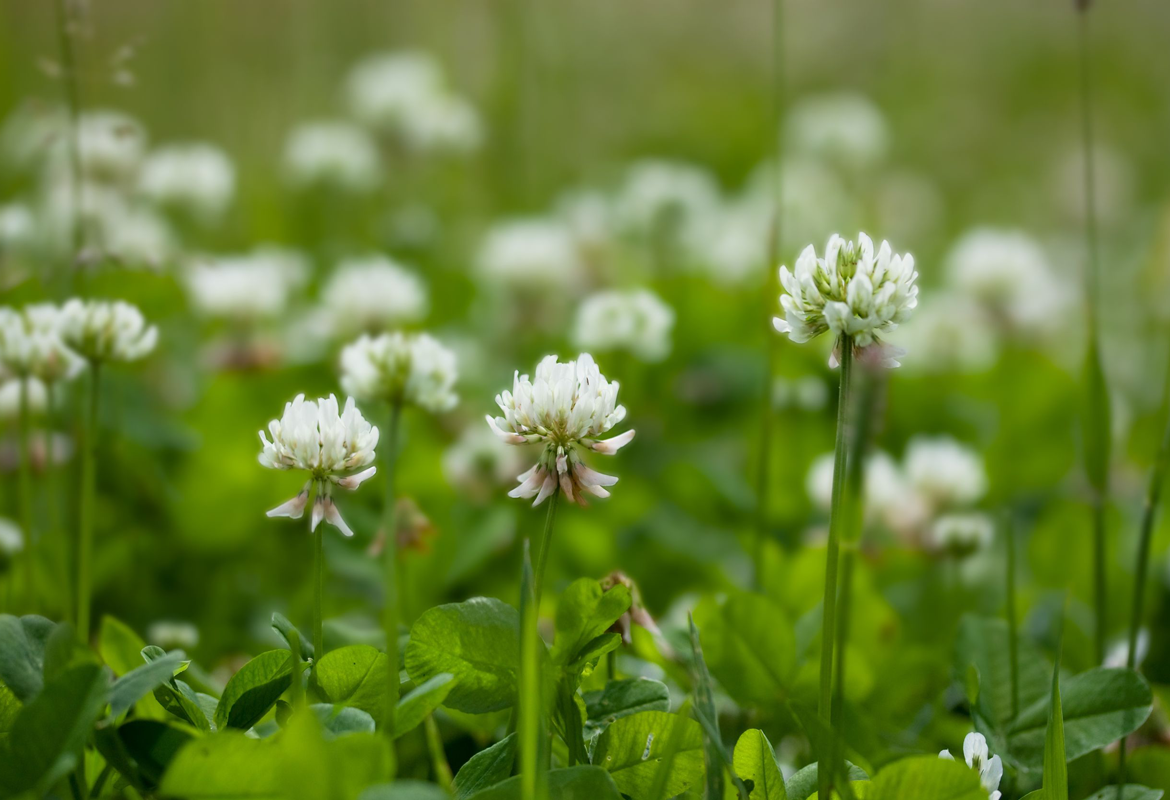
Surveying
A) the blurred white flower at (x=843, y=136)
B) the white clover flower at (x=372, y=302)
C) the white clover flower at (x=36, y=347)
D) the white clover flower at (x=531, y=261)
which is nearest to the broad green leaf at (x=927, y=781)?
the white clover flower at (x=36, y=347)

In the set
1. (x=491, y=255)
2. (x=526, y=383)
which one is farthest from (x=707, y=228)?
(x=526, y=383)

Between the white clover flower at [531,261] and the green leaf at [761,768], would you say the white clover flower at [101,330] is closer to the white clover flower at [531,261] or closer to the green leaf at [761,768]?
the green leaf at [761,768]

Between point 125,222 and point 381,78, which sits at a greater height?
point 381,78

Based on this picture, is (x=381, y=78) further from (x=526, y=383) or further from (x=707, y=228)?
(x=526, y=383)

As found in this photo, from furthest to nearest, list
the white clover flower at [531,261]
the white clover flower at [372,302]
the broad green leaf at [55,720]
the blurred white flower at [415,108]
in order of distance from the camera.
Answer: the blurred white flower at [415,108]
the white clover flower at [531,261]
the white clover flower at [372,302]
the broad green leaf at [55,720]

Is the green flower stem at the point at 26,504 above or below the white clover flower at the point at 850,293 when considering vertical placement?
below

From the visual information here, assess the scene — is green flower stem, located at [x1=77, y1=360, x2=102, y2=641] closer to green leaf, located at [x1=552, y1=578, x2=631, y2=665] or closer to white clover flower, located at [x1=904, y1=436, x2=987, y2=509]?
green leaf, located at [x1=552, y1=578, x2=631, y2=665]

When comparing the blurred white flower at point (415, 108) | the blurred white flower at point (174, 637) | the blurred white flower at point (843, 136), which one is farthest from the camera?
the blurred white flower at point (843, 136)
